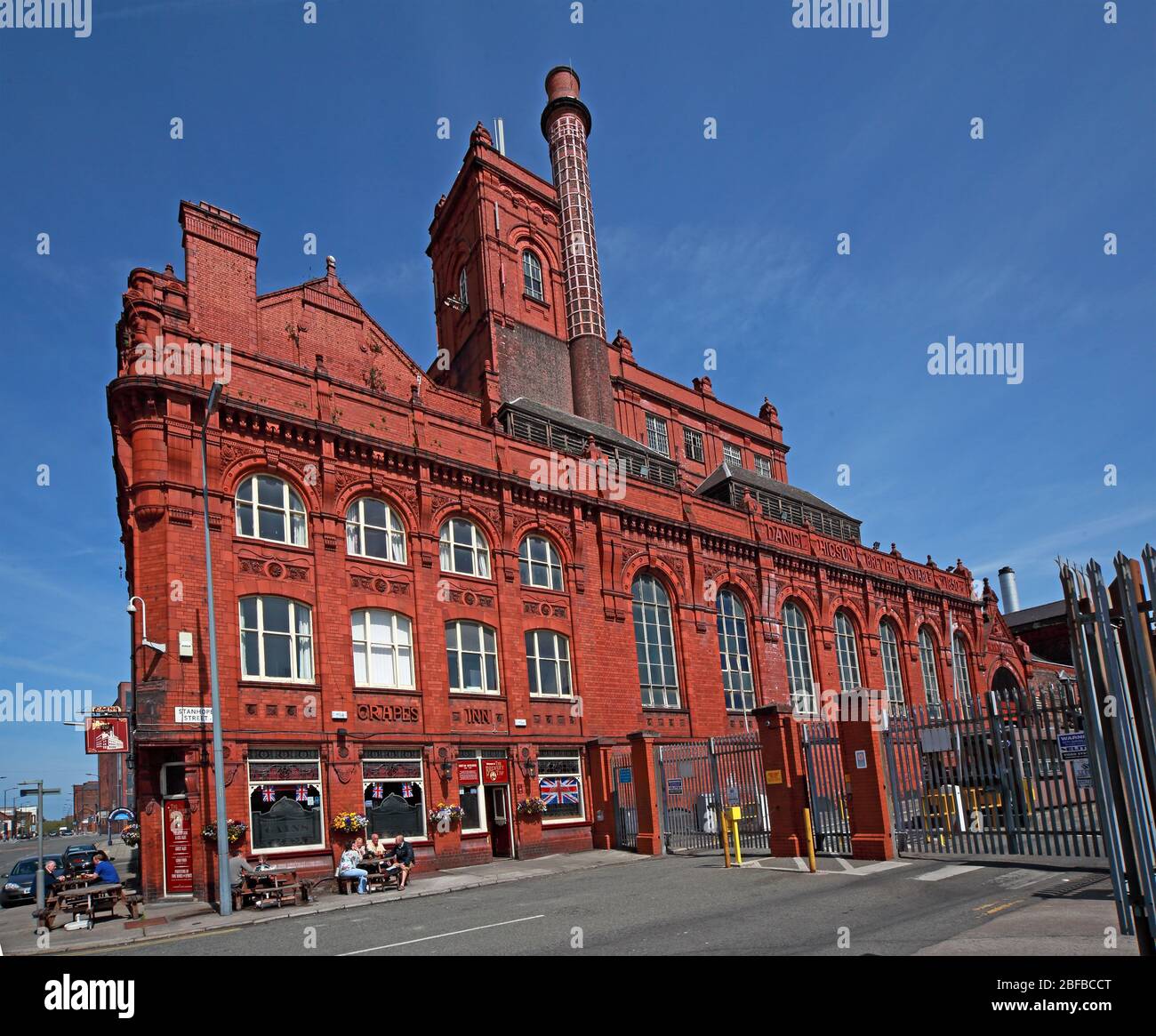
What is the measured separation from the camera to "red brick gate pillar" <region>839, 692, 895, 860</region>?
19.0 m

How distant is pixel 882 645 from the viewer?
45.3 meters

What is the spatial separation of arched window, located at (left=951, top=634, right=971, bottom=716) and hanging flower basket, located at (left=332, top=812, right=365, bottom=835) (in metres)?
36.8

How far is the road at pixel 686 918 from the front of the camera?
11.3 metres

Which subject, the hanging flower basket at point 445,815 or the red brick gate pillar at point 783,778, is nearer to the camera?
the red brick gate pillar at point 783,778

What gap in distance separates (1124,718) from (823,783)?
1578 centimetres

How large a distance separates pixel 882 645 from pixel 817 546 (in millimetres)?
7050

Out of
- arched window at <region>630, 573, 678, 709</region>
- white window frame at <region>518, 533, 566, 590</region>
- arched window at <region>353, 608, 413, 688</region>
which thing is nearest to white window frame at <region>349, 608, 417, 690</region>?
arched window at <region>353, 608, 413, 688</region>

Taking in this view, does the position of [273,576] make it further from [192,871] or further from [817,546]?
[817,546]

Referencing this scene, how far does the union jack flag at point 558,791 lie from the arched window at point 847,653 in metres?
17.4

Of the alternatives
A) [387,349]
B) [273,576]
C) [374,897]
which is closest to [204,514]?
[273,576]

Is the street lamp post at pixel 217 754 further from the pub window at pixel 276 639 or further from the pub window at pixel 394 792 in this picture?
the pub window at pixel 394 792

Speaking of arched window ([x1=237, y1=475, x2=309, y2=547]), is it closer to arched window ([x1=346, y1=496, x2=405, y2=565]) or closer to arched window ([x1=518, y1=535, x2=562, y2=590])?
arched window ([x1=346, y1=496, x2=405, y2=565])

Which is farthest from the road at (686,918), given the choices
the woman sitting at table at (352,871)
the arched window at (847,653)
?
the arched window at (847,653)

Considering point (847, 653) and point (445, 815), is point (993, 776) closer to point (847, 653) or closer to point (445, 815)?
point (445, 815)
